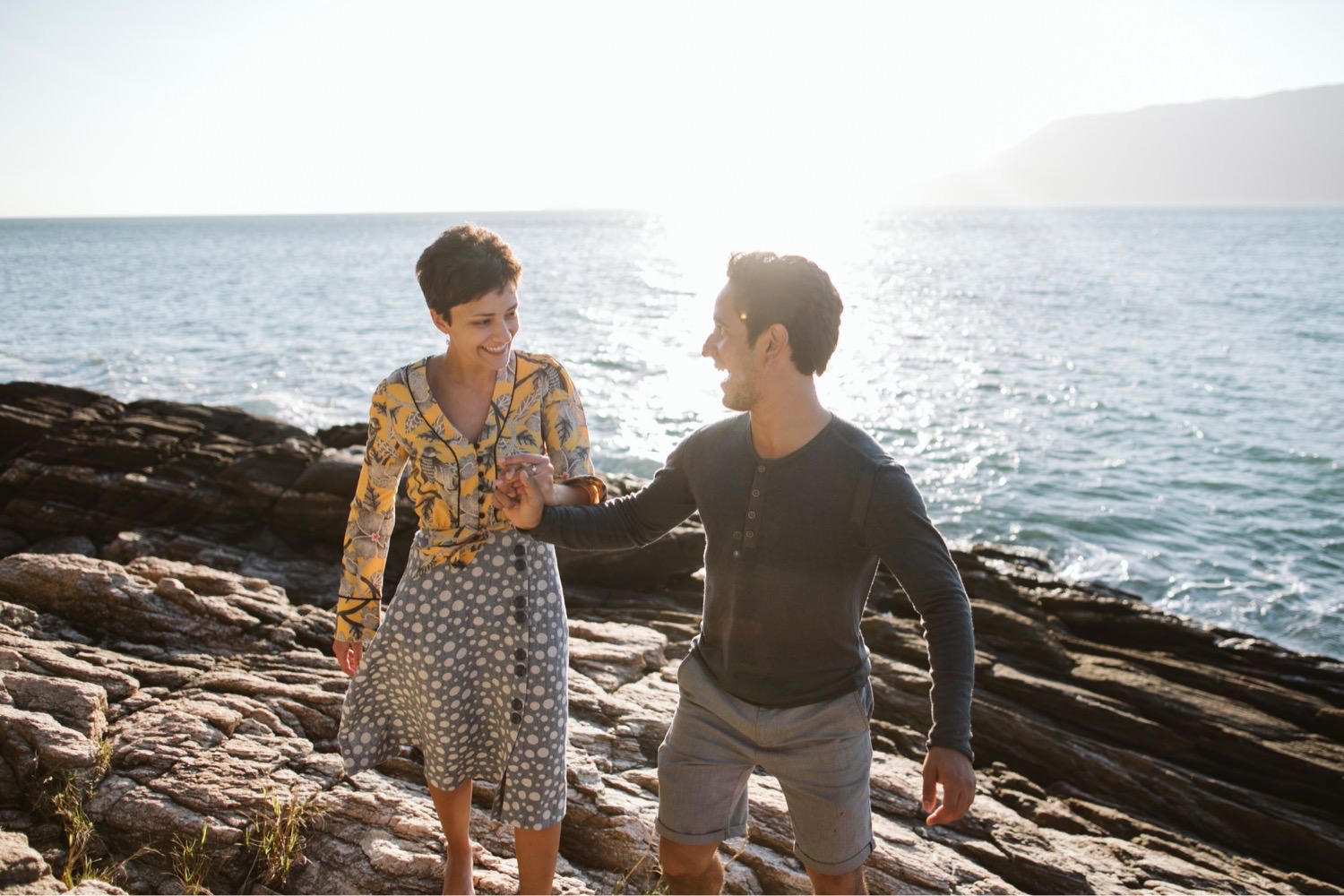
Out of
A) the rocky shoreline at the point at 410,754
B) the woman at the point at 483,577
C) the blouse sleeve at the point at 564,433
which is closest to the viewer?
the woman at the point at 483,577

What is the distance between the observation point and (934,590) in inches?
118

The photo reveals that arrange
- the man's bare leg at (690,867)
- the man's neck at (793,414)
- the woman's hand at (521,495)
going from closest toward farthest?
1. the man's neck at (793,414)
2. the man's bare leg at (690,867)
3. the woman's hand at (521,495)

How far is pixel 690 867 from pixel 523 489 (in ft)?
4.99

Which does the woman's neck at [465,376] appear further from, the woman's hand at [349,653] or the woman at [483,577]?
the woman's hand at [349,653]

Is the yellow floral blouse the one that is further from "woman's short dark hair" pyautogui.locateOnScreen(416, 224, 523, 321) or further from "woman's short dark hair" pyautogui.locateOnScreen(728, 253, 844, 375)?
"woman's short dark hair" pyautogui.locateOnScreen(728, 253, 844, 375)

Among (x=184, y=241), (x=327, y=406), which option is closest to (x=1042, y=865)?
(x=327, y=406)

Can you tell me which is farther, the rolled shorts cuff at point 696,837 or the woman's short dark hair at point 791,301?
the rolled shorts cuff at point 696,837

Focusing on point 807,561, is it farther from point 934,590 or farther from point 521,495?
point 521,495

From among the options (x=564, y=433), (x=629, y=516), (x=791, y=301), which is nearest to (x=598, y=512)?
(x=629, y=516)

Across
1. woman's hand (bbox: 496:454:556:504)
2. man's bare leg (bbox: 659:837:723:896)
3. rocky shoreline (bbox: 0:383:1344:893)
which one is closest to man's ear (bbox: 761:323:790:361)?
woman's hand (bbox: 496:454:556:504)

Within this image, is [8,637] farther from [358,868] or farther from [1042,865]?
[1042,865]

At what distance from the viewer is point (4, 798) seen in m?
4.68

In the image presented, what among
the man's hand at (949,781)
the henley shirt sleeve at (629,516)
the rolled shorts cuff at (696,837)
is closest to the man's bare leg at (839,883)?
the rolled shorts cuff at (696,837)

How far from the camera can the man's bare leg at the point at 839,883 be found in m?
3.32
